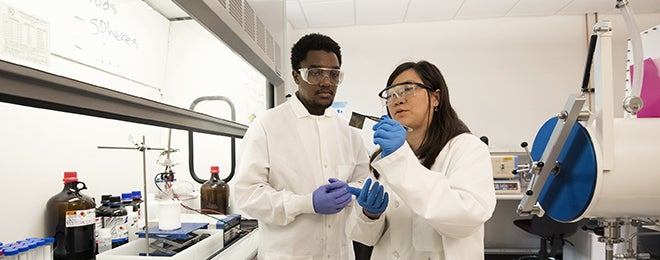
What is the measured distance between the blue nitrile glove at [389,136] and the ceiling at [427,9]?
256 cm

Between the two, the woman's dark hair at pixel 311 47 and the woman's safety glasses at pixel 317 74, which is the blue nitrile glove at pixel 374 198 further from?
the woman's dark hair at pixel 311 47

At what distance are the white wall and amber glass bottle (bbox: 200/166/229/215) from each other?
2.07 metres

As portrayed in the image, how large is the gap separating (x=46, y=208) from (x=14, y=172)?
19 cm

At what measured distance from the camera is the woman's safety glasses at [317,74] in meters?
1.37

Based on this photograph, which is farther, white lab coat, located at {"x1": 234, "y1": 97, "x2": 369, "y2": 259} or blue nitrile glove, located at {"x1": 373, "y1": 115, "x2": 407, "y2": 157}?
white lab coat, located at {"x1": 234, "y1": 97, "x2": 369, "y2": 259}

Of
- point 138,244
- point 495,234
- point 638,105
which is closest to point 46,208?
point 138,244

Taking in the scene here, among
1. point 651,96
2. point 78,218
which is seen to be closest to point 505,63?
point 651,96

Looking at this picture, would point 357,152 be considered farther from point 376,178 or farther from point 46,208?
point 46,208

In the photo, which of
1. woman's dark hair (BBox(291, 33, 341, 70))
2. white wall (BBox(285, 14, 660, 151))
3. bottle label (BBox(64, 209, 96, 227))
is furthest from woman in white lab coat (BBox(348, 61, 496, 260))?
white wall (BBox(285, 14, 660, 151))

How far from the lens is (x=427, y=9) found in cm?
346

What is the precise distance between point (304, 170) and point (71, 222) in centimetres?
84

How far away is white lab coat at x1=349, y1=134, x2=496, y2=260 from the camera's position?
85 cm

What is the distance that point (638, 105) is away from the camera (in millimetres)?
884

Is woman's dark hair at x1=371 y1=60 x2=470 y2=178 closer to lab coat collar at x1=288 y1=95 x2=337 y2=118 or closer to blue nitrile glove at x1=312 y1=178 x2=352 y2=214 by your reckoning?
blue nitrile glove at x1=312 y1=178 x2=352 y2=214
